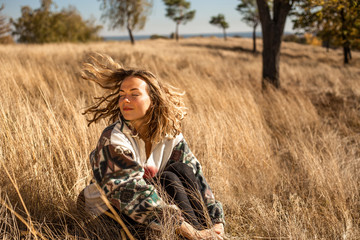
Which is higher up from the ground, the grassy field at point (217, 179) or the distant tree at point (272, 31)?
the distant tree at point (272, 31)

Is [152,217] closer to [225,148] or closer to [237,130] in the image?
[225,148]

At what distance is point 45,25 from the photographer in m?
32.6

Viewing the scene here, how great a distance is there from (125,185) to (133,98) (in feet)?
1.66

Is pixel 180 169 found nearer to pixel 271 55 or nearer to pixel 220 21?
pixel 271 55

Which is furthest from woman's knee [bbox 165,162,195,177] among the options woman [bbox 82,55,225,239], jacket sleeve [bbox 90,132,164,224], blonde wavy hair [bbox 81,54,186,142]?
jacket sleeve [bbox 90,132,164,224]

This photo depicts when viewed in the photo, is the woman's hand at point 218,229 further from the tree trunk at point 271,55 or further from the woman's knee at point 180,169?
the tree trunk at point 271,55

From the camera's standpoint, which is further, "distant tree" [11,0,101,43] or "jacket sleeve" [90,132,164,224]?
"distant tree" [11,0,101,43]

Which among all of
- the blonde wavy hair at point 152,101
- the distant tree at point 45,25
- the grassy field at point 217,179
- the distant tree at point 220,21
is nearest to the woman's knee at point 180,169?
the blonde wavy hair at point 152,101

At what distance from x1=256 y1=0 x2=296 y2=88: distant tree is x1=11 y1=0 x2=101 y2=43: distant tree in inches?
1188

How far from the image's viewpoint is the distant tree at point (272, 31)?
18.0ft

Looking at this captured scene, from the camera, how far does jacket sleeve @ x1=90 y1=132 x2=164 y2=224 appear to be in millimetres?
1420

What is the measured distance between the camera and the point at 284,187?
255 centimetres

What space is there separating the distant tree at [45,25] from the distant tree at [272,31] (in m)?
30.2

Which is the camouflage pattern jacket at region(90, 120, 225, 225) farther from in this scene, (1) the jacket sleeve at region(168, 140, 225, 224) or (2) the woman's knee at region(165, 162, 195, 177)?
(1) the jacket sleeve at region(168, 140, 225, 224)
